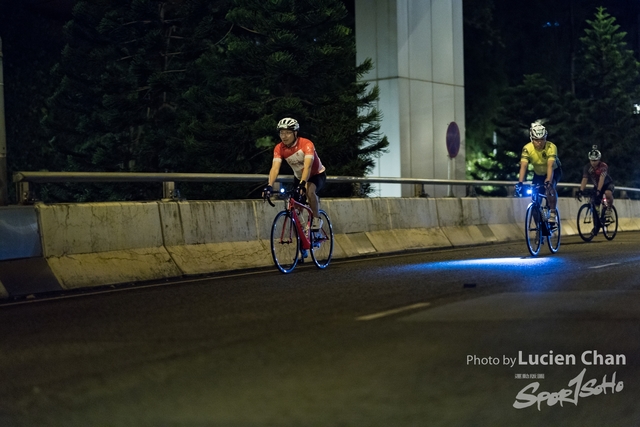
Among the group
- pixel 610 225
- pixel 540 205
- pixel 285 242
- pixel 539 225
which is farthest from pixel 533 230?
pixel 610 225

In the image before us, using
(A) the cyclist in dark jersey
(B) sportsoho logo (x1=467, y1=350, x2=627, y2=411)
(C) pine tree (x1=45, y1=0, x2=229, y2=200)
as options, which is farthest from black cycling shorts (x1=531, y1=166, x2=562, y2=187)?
(C) pine tree (x1=45, y1=0, x2=229, y2=200)

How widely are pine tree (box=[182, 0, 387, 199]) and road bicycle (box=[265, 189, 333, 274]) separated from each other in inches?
464

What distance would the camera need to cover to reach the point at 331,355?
702 centimetres

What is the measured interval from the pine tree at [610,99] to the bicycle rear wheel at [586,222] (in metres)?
38.1

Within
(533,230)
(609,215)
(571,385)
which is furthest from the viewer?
(609,215)

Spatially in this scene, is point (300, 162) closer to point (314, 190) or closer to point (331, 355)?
point (314, 190)

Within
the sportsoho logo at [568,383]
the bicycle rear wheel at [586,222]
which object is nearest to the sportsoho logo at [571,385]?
the sportsoho logo at [568,383]

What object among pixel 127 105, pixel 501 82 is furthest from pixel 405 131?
pixel 501 82

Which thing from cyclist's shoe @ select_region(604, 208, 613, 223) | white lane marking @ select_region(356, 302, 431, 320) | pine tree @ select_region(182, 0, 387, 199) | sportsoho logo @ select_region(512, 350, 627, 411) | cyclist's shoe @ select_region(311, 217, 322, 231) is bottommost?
sportsoho logo @ select_region(512, 350, 627, 411)

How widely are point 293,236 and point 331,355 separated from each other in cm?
717

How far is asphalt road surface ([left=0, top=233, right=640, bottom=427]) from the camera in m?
5.60

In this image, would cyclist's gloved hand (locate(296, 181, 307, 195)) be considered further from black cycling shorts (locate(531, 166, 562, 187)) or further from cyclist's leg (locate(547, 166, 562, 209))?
cyclist's leg (locate(547, 166, 562, 209))

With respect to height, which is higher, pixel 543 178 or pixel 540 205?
pixel 543 178

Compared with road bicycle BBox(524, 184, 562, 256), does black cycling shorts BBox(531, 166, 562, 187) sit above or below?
above
